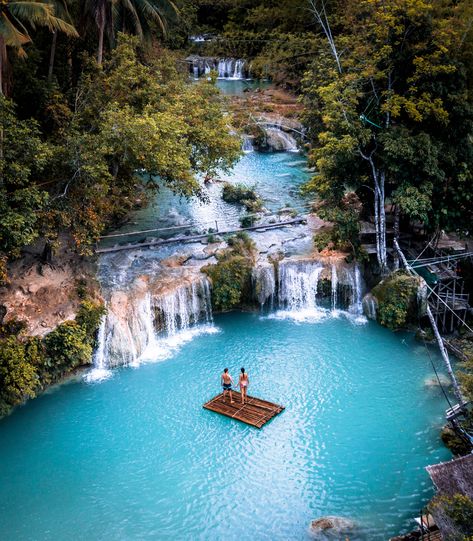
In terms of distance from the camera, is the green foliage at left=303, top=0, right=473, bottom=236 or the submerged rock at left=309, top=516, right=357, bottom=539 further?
the green foliage at left=303, top=0, right=473, bottom=236

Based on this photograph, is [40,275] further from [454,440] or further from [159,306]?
[454,440]

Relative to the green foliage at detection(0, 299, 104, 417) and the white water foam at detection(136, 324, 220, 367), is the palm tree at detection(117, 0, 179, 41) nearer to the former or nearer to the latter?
the green foliage at detection(0, 299, 104, 417)

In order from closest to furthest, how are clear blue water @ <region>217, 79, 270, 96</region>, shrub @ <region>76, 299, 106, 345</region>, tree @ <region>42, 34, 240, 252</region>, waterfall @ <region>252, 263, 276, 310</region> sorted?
tree @ <region>42, 34, 240, 252</region> < shrub @ <region>76, 299, 106, 345</region> < waterfall @ <region>252, 263, 276, 310</region> < clear blue water @ <region>217, 79, 270, 96</region>

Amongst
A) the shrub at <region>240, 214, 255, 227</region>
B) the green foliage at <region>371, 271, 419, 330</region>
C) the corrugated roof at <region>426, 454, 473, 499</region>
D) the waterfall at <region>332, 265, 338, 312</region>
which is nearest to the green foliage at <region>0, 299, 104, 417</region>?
the waterfall at <region>332, 265, 338, 312</region>

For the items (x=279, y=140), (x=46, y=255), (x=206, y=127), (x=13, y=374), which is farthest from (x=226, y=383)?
(x=279, y=140)

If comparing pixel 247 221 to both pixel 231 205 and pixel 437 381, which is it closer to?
pixel 231 205

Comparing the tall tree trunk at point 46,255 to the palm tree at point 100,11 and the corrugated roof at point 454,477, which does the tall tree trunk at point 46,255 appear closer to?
the palm tree at point 100,11
